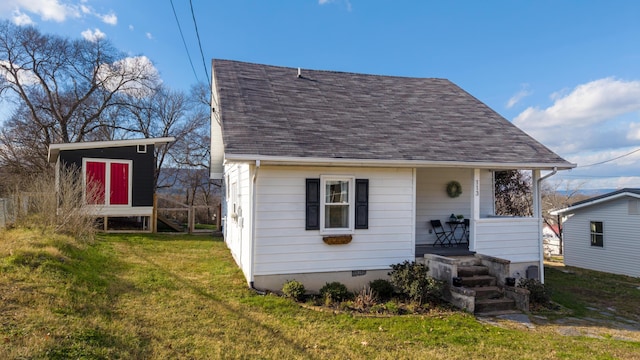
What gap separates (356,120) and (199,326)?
5786 mm

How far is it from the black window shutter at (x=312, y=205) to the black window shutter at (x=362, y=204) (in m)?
0.85

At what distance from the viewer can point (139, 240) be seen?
40.5 feet

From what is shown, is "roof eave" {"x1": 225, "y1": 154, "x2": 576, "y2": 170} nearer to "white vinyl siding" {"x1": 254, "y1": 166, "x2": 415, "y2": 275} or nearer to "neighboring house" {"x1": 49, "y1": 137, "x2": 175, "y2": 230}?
"white vinyl siding" {"x1": 254, "y1": 166, "x2": 415, "y2": 275}

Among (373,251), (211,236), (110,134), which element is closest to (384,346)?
(373,251)

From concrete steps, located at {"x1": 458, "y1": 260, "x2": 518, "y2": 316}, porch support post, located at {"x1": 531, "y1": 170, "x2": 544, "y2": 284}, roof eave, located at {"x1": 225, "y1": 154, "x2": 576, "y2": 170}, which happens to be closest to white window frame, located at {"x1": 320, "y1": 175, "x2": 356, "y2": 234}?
roof eave, located at {"x1": 225, "y1": 154, "x2": 576, "y2": 170}

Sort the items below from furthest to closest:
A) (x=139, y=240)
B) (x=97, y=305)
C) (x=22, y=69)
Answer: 1. (x=22, y=69)
2. (x=139, y=240)
3. (x=97, y=305)

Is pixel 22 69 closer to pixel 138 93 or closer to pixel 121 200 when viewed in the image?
pixel 138 93

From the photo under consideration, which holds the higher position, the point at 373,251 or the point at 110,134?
the point at 110,134

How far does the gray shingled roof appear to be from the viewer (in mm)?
7223

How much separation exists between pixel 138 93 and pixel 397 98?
73.8 ft

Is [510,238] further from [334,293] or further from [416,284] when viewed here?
[334,293]

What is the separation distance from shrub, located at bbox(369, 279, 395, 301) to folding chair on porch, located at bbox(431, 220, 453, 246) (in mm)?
3015

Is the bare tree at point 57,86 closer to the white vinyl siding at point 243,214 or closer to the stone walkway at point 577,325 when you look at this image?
the white vinyl siding at point 243,214

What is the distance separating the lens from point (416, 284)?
21.2 ft
